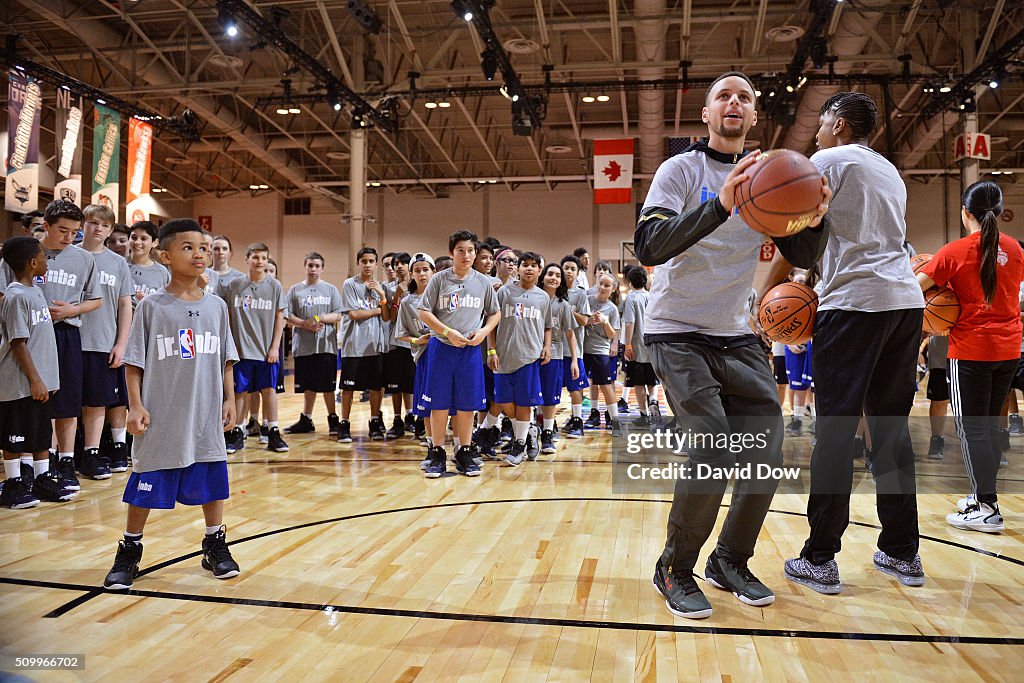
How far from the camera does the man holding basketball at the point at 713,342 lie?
2469mm

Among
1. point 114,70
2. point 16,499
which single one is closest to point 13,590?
point 16,499

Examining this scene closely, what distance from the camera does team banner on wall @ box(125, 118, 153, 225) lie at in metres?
13.5

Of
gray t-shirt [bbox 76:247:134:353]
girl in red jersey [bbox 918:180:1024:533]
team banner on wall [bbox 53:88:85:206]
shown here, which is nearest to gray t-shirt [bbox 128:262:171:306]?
gray t-shirt [bbox 76:247:134:353]

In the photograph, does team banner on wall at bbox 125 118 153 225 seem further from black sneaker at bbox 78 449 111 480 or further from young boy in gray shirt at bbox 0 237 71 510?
young boy in gray shirt at bbox 0 237 71 510

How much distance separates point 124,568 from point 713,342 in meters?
2.32

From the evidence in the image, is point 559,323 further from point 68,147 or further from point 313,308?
point 68,147

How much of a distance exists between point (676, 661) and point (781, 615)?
0.56m

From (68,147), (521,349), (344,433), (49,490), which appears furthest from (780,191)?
(68,147)

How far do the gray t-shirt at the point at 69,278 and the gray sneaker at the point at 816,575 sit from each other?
14.1 ft

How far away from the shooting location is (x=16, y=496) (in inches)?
162

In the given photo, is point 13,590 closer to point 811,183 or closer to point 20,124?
point 811,183

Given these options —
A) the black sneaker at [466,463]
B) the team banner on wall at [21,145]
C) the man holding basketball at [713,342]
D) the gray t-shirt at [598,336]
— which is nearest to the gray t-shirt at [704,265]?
the man holding basketball at [713,342]

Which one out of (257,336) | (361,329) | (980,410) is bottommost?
(980,410)

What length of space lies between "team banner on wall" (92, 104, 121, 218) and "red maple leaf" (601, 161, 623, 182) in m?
8.90
